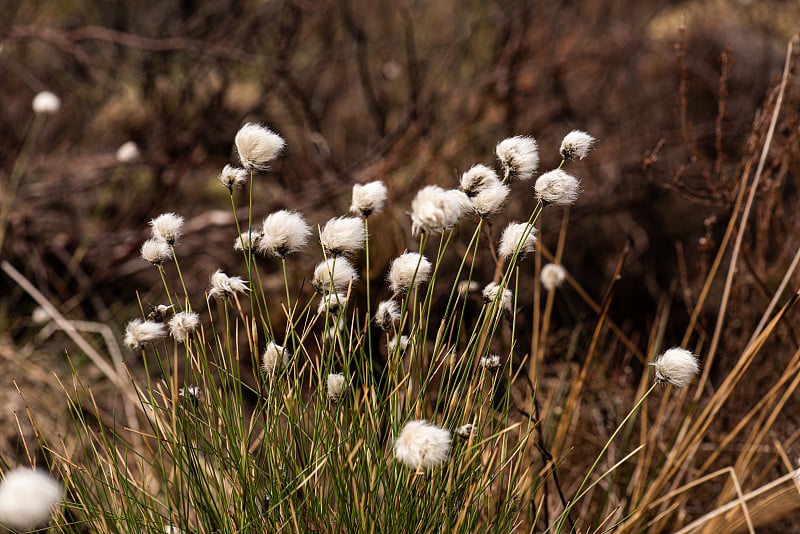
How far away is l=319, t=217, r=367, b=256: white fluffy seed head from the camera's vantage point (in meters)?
1.01

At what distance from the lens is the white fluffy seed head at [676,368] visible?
102 centimetres

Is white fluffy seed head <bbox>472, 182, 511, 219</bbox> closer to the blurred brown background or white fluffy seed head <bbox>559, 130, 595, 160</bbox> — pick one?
white fluffy seed head <bbox>559, 130, 595, 160</bbox>

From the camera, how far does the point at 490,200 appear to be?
3.26 feet

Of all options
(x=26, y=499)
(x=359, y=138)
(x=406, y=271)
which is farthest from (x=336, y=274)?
(x=359, y=138)

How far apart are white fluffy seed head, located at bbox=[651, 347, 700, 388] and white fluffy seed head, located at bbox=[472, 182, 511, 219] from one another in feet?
1.17

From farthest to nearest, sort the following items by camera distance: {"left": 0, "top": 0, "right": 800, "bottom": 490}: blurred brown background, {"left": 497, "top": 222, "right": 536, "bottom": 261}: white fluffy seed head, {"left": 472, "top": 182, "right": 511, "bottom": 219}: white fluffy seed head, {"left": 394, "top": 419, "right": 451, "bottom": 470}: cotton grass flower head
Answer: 1. {"left": 0, "top": 0, "right": 800, "bottom": 490}: blurred brown background
2. {"left": 497, "top": 222, "right": 536, "bottom": 261}: white fluffy seed head
3. {"left": 472, "top": 182, "right": 511, "bottom": 219}: white fluffy seed head
4. {"left": 394, "top": 419, "right": 451, "bottom": 470}: cotton grass flower head

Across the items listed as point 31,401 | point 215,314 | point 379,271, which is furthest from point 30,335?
point 379,271

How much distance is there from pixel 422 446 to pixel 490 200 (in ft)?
1.22

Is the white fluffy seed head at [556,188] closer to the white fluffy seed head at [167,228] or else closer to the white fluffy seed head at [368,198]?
the white fluffy seed head at [368,198]

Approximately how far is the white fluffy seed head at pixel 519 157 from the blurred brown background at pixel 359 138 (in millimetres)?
954

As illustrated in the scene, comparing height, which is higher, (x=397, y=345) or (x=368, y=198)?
(x=368, y=198)

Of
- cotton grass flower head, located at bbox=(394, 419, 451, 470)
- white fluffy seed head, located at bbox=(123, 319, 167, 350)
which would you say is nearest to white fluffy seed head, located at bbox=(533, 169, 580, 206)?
cotton grass flower head, located at bbox=(394, 419, 451, 470)

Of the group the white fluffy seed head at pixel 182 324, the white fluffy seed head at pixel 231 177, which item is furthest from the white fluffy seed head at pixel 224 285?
the white fluffy seed head at pixel 231 177

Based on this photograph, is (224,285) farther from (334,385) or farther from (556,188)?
(556,188)
